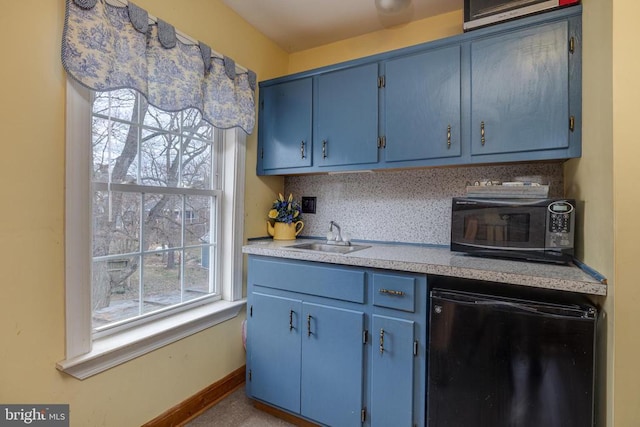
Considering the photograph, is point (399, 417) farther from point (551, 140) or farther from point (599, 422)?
point (551, 140)

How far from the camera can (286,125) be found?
2213mm

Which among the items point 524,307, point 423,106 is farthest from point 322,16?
point 524,307

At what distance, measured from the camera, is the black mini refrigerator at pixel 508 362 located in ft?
3.71

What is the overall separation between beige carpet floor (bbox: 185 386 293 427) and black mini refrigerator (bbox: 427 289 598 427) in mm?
951

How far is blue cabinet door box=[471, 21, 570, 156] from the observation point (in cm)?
143

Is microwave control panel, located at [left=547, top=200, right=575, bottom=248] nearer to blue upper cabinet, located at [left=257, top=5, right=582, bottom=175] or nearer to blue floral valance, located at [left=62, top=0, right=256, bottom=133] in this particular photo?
blue upper cabinet, located at [left=257, top=5, right=582, bottom=175]

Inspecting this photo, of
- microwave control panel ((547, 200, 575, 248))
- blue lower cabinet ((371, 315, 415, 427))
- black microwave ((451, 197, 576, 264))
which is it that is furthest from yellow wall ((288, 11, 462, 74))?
blue lower cabinet ((371, 315, 415, 427))

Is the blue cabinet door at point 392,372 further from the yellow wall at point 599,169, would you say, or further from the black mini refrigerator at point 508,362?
the yellow wall at point 599,169

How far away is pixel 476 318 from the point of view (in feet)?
4.22

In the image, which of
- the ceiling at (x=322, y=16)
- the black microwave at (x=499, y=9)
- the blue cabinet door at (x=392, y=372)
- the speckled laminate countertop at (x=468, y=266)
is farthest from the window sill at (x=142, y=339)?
the black microwave at (x=499, y=9)

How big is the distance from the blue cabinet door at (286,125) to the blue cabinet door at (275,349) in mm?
974

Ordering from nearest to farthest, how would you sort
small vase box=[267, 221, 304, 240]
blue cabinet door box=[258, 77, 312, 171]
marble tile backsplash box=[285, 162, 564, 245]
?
marble tile backsplash box=[285, 162, 564, 245]
blue cabinet door box=[258, 77, 312, 171]
small vase box=[267, 221, 304, 240]

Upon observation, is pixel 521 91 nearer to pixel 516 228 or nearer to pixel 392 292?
pixel 516 228

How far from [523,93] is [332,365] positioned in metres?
1.69
